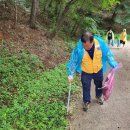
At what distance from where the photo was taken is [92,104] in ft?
28.5

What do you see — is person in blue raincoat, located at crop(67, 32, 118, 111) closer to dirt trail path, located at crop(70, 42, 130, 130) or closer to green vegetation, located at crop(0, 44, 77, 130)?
dirt trail path, located at crop(70, 42, 130, 130)

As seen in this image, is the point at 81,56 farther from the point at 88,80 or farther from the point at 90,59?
the point at 88,80

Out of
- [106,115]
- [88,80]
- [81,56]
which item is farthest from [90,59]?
[106,115]

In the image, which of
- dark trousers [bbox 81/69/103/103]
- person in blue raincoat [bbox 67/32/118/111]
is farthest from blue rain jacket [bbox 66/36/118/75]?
dark trousers [bbox 81/69/103/103]

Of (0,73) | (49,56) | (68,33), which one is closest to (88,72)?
(0,73)

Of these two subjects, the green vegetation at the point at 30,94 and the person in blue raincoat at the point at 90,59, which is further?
the person in blue raincoat at the point at 90,59

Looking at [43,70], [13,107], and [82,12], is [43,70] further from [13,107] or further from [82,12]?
[82,12]

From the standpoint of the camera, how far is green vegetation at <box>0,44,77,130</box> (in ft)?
24.2

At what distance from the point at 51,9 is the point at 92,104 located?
13.3m

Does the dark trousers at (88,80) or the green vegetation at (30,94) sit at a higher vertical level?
the dark trousers at (88,80)

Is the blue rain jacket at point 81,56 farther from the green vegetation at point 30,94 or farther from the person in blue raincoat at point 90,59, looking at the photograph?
the green vegetation at point 30,94

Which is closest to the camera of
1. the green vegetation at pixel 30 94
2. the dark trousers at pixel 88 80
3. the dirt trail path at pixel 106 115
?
the green vegetation at pixel 30 94

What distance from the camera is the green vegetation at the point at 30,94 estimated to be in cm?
739

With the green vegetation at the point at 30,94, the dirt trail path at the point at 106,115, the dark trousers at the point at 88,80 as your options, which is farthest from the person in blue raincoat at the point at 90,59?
the green vegetation at the point at 30,94
